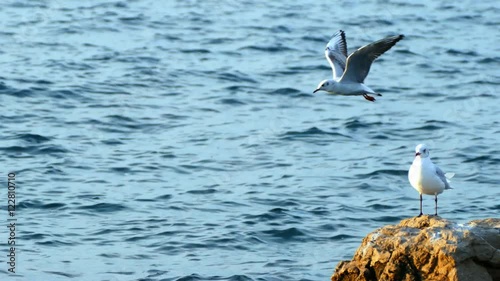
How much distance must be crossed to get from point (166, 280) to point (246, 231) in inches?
82.5

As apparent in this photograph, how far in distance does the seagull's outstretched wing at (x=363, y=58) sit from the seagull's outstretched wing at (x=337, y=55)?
0.49 m

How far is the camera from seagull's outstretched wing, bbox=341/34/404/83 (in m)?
13.5

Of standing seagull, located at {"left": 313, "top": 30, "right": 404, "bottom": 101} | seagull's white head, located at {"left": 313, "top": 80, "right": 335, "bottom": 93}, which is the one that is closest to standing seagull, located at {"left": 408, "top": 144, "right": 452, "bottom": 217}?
standing seagull, located at {"left": 313, "top": 30, "right": 404, "bottom": 101}

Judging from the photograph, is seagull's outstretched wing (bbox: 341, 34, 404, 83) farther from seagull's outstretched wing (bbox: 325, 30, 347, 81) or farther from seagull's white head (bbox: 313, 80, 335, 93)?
seagull's outstretched wing (bbox: 325, 30, 347, 81)

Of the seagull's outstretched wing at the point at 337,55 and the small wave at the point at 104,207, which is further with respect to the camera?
the small wave at the point at 104,207

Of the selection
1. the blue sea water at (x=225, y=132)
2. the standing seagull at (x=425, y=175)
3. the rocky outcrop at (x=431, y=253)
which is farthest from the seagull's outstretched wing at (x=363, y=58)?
the rocky outcrop at (x=431, y=253)

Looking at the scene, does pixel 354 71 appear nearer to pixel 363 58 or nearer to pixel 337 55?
pixel 363 58

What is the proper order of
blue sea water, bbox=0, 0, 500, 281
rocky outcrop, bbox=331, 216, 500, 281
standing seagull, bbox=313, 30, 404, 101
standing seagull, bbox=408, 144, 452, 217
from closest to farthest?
rocky outcrop, bbox=331, 216, 500, 281 < standing seagull, bbox=408, 144, 452, 217 < standing seagull, bbox=313, 30, 404, 101 < blue sea water, bbox=0, 0, 500, 281

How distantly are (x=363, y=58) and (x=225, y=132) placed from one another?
17.5 feet

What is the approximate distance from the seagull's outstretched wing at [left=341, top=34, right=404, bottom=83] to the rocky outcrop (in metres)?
4.22

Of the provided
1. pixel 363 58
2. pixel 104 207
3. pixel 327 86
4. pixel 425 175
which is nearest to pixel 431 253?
pixel 425 175

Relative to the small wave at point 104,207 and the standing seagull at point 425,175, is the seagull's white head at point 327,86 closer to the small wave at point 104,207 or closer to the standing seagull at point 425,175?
the small wave at point 104,207

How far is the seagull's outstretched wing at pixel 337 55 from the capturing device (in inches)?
586

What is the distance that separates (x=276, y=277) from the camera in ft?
42.3
